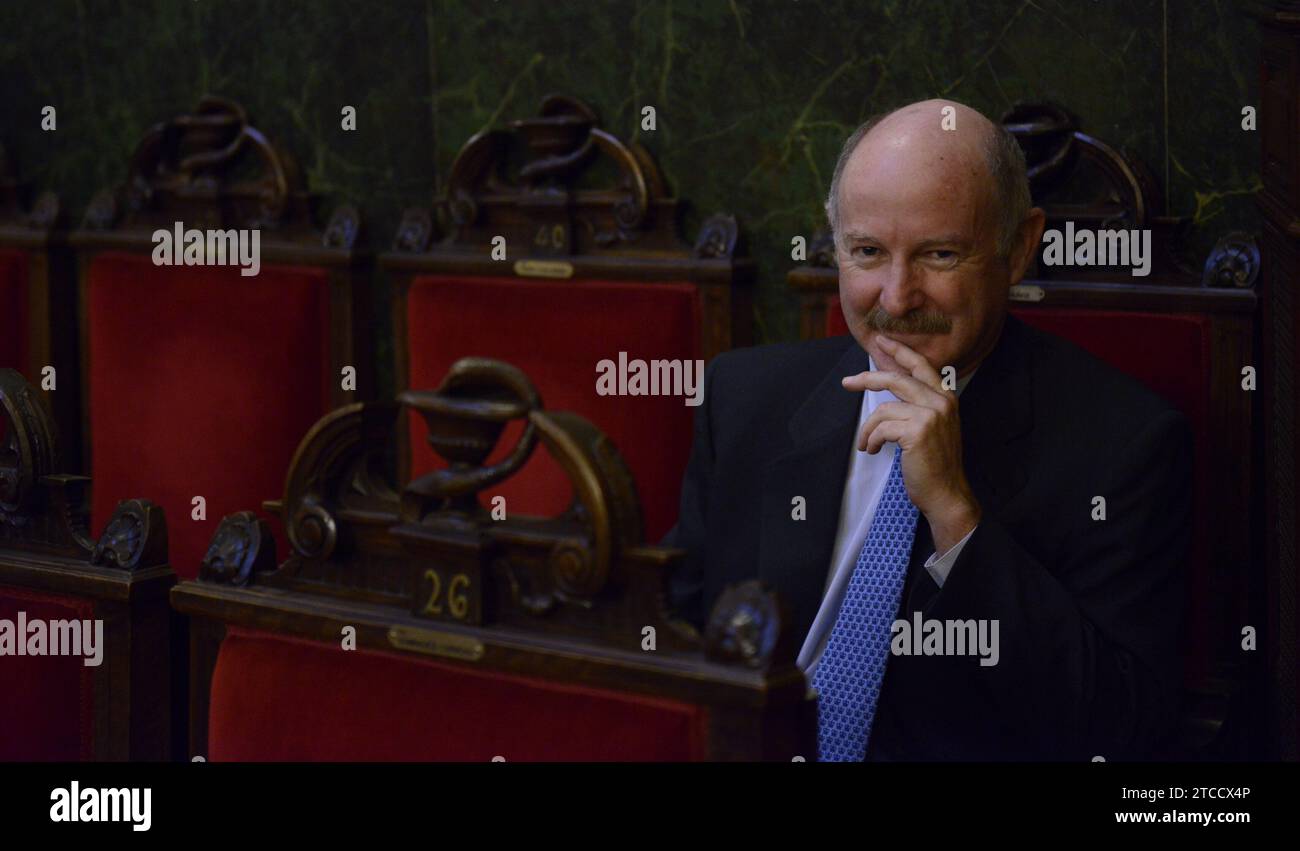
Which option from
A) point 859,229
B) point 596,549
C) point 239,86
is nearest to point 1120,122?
point 859,229

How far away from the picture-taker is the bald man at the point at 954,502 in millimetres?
1768

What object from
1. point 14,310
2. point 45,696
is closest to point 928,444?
point 45,696

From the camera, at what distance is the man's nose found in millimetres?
1938

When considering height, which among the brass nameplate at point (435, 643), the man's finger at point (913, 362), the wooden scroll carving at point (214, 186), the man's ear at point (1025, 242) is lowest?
the brass nameplate at point (435, 643)

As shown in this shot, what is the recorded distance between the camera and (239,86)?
352 centimetres

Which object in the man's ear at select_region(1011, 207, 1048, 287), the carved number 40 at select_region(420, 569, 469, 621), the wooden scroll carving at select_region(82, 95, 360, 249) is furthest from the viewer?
the wooden scroll carving at select_region(82, 95, 360, 249)

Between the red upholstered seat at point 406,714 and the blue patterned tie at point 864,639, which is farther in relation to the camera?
the blue patterned tie at point 864,639

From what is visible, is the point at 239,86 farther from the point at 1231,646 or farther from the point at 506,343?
the point at 1231,646

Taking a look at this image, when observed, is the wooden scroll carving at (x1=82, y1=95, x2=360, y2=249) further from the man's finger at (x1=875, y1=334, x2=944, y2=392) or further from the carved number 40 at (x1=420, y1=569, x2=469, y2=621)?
the carved number 40 at (x1=420, y1=569, x2=469, y2=621)

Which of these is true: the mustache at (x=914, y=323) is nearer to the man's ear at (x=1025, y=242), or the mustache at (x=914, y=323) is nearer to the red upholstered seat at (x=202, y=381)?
the man's ear at (x=1025, y=242)

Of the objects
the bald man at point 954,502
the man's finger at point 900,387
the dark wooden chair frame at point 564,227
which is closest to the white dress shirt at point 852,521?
the bald man at point 954,502

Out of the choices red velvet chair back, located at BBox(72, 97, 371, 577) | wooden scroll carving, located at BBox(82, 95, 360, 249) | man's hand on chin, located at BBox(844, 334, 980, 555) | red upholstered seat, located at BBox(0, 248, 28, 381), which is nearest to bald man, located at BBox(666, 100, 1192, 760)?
man's hand on chin, located at BBox(844, 334, 980, 555)

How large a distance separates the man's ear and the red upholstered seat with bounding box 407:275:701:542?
89 cm

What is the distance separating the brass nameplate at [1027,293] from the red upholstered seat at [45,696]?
4.80 ft
